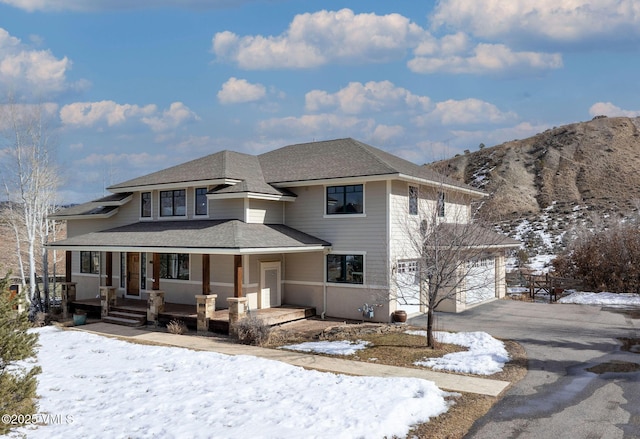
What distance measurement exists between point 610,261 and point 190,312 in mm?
21525

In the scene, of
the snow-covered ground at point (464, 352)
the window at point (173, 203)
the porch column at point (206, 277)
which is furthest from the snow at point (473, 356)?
the window at point (173, 203)

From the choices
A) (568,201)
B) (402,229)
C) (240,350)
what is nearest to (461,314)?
(402,229)

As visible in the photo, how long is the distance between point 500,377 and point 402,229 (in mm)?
8181

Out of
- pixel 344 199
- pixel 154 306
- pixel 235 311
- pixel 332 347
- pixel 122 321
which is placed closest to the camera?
pixel 332 347

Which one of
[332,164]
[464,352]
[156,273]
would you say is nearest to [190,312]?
[156,273]

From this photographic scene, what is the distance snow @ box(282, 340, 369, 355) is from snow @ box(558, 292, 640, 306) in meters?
14.4

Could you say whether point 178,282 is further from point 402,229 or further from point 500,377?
point 500,377

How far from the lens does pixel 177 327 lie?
1694 centimetres

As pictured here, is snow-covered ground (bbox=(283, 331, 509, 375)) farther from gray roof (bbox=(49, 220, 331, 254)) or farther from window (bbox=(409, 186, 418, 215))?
window (bbox=(409, 186, 418, 215))

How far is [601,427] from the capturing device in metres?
8.03

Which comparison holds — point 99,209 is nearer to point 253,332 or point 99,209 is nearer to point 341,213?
point 341,213

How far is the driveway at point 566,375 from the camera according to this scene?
26.6 ft

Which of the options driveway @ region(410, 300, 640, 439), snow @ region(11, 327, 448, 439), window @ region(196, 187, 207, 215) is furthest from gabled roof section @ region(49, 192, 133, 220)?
driveway @ region(410, 300, 640, 439)

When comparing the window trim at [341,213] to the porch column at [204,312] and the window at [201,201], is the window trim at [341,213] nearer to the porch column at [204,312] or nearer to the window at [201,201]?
the window at [201,201]
